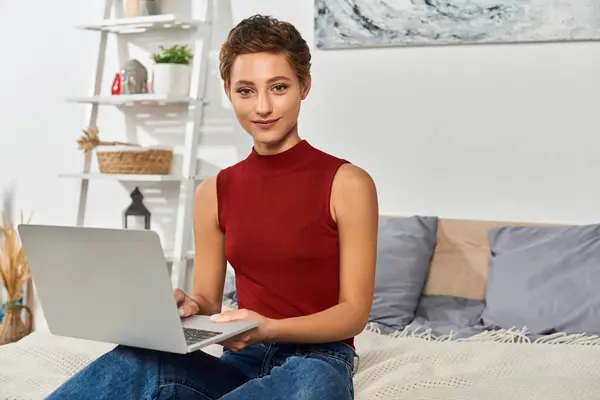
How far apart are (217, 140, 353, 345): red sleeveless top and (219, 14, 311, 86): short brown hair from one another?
0.15 metres

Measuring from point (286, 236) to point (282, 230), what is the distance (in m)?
0.01

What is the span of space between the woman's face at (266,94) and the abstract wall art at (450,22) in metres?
1.52

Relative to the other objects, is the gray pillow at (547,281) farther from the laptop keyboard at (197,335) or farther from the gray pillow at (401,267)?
the laptop keyboard at (197,335)

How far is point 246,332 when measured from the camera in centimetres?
140

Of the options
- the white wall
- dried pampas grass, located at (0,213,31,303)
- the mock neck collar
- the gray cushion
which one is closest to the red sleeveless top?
the mock neck collar

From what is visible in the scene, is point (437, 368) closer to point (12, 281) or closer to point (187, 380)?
point (187, 380)

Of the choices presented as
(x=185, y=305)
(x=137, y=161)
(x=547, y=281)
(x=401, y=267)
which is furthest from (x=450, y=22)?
(x=185, y=305)

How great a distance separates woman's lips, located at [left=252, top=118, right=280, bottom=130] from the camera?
5.22 ft

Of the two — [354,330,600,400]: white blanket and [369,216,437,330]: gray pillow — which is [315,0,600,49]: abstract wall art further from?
[354,330,600,400]: white blanket

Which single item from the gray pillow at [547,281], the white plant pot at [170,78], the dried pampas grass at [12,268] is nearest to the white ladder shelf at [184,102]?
the white plant pot at [170,78]

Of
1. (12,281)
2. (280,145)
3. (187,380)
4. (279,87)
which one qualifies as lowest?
(12,281)

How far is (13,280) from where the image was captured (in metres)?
3.54

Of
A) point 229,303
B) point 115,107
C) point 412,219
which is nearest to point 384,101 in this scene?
point 412,219

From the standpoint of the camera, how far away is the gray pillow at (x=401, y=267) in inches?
108
